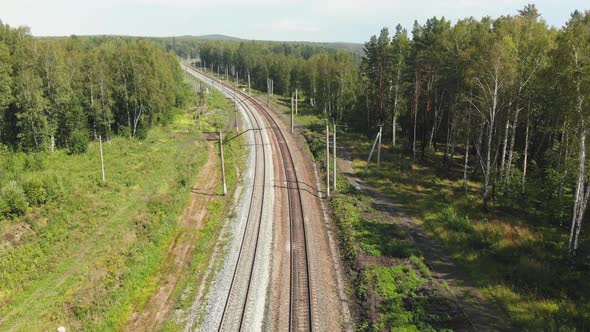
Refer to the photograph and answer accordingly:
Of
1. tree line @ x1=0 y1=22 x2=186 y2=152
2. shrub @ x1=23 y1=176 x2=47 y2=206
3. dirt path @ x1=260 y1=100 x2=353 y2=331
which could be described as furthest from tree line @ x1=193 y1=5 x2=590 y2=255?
tree line @ x1=0 y1=22 x2=186 y2=152

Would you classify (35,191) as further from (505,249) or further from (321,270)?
(505,249)

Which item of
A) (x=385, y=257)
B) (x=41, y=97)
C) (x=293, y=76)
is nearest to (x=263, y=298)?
(x=385, y=257)

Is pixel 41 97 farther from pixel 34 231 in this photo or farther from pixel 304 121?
pixel 304 121

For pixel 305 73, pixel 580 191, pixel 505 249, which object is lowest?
pixel 505 249

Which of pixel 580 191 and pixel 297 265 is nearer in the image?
pixel 580 191

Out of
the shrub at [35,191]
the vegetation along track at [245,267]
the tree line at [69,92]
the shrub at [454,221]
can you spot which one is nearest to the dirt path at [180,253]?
the vegetation along track at [245,267]

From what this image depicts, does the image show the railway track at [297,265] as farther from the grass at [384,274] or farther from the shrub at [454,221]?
the shrub at [454,221]

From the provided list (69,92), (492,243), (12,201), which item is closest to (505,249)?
(492,243)

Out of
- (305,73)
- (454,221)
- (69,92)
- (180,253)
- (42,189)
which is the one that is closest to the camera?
(180,253)
